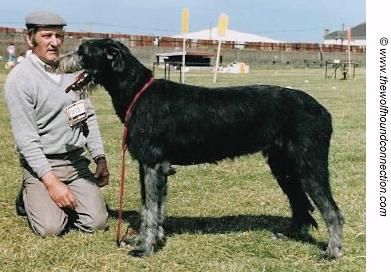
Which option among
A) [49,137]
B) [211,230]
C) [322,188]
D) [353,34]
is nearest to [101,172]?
[49,137]

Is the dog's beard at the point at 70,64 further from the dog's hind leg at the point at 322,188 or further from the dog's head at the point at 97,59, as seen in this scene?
the dog's hind leg at the point at 322,188

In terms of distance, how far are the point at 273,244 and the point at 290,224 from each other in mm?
462

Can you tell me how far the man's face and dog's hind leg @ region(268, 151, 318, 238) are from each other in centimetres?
250

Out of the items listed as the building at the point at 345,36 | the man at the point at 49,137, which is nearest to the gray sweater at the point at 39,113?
the man at the point at 49,137

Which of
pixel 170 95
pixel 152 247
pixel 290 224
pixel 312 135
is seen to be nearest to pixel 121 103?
pixel 170 95

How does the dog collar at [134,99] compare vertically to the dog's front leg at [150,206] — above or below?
above

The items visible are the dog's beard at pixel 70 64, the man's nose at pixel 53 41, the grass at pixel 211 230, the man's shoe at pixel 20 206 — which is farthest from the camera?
the man's shoe at pixel 20 206

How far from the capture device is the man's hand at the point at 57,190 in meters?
5.57

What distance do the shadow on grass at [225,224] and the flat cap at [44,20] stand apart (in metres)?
2.32

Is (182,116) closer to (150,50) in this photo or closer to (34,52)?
(34,52)

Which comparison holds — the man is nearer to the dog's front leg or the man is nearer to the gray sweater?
the gray sweater

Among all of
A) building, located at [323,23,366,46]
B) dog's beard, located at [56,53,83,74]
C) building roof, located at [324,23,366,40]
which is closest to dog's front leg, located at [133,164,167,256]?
dog's beard, located at [56,53,83,74]

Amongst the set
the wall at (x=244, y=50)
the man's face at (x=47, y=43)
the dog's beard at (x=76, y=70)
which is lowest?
the dog's beard at (x=76, y=70)

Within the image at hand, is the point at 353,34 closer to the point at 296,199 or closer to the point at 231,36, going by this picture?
the point at 231,36
